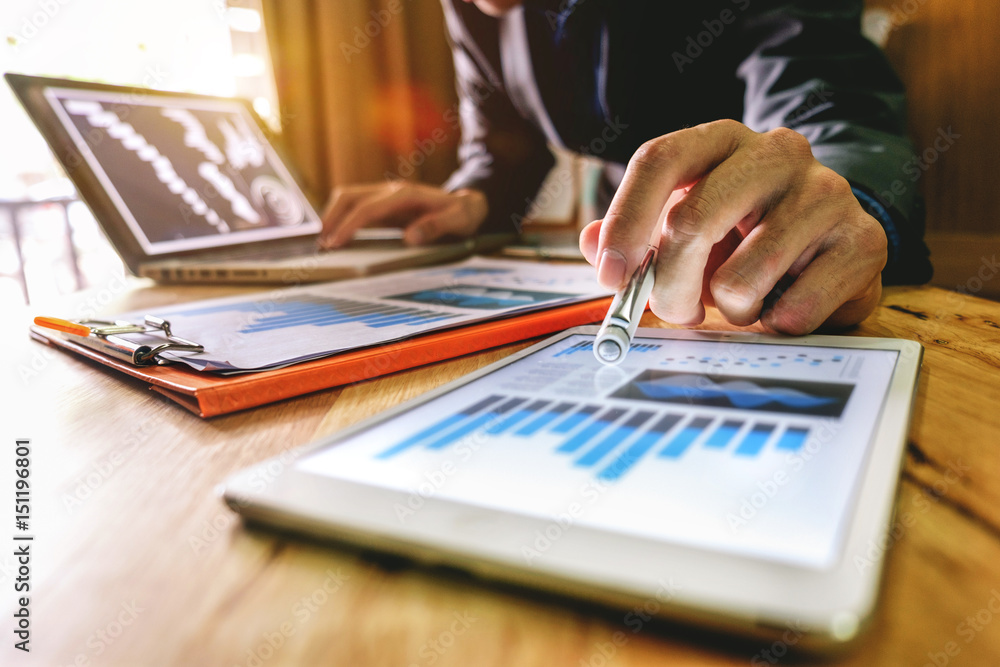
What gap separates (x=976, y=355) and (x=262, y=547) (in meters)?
0.44

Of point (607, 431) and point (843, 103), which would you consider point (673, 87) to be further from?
point (607, 431)

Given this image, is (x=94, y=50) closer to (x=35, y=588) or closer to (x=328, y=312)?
(x=328, y=312)

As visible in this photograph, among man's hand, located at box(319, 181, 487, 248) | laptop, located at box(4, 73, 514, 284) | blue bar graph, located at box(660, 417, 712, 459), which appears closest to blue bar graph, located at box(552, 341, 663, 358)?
blue bar graph, located at box(660, 417, 712, 459)

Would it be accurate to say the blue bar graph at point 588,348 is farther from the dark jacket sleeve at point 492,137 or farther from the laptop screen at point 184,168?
the dark jacket sleeve at point 492,137

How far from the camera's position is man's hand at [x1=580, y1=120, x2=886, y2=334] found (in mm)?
384

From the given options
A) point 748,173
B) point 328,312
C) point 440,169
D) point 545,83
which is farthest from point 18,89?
point 440,169

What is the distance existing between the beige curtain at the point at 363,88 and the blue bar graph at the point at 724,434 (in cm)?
208

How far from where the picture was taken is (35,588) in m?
0.19

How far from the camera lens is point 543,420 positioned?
277 mm

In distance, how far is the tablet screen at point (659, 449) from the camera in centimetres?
18

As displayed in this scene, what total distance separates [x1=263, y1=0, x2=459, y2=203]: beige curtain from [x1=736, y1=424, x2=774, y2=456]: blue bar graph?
2.09m

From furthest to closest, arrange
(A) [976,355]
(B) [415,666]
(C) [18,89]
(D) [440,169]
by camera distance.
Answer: (D) [440,169] → (C) [18,89] → (A) [976,355] → (B) [415,666]

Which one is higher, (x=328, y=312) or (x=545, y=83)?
(x=545, y=83)

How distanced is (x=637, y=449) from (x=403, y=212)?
33.4 inches
